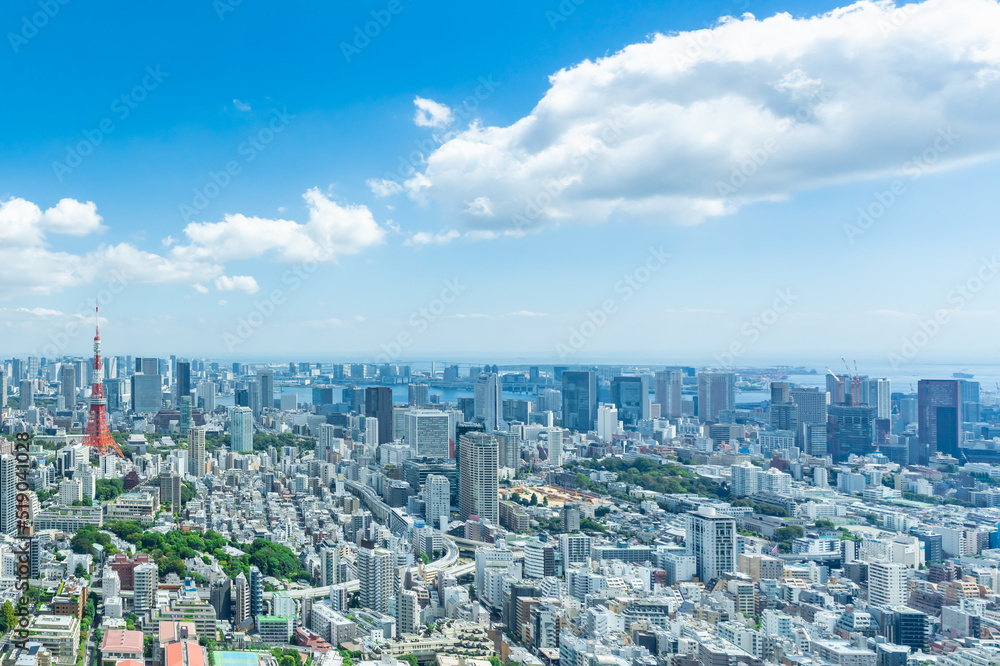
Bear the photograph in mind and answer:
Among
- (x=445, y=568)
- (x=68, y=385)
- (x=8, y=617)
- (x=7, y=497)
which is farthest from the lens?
(x=68, y=385)

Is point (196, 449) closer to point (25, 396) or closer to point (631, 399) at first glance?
point (25, 396)

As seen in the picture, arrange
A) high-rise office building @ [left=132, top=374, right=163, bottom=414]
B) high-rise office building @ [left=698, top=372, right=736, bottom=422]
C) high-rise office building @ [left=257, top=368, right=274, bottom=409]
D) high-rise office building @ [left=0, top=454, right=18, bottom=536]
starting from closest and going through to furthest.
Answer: high-rise office building @ [left=0, top=454, right=18, bottom=536]
high-rise office building @ [left=698, top=372, right=736, bottom=422]
high-rise office building @ [left=132, top=374, right=163, bottom=414]
high-rise office building @ [left=257, top=368, right=274, bottom=409]

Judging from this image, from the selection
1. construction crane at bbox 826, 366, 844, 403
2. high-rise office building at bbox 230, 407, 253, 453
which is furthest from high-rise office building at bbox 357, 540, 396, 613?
construction crane at bbox 826, 366, 844, 403

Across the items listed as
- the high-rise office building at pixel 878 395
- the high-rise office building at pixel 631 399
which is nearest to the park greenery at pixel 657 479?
the high-rise office building at pixel 878 395

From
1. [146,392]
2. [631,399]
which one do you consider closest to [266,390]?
[146,392]

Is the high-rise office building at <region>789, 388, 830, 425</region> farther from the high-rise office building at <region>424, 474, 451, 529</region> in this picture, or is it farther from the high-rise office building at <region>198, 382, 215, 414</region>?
the high-rise office building at <region>198, 382, 215, 414</region>

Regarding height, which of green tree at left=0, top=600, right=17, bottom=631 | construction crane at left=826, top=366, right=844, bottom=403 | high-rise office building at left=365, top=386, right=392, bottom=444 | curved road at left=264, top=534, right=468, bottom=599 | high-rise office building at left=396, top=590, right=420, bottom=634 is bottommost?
curved road at left=264, top=534, right=468, bottom=599
